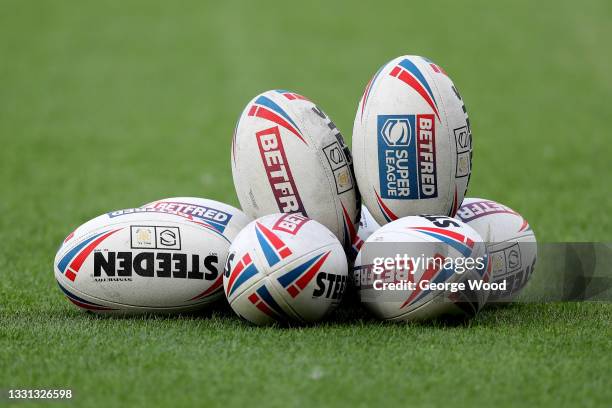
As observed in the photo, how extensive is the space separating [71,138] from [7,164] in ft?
8.29

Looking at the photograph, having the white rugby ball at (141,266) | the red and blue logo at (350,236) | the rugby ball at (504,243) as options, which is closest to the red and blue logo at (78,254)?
the white rugby ball at (141,266)

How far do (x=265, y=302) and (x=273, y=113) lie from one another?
1354mm

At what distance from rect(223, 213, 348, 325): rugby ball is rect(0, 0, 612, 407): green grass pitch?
0.16m

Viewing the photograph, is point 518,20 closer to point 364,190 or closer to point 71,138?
point 71,138

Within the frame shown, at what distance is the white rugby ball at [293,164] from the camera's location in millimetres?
6391

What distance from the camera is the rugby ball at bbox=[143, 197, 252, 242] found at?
21.6 ft

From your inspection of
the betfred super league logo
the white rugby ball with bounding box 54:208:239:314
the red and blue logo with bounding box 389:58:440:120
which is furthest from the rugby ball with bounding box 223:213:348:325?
the red and blue logo with bounding box 389:58:440:120

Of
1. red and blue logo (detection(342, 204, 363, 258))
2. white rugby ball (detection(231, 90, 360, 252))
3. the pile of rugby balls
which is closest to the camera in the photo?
the pile of rugby balls

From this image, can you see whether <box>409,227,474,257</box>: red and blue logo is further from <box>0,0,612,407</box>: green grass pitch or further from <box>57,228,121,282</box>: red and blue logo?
<box>57,228,121,282</box>: red and blue logo

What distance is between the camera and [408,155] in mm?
6273

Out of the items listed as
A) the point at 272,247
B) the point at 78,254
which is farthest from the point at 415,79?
the point at 78,254

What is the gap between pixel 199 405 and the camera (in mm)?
4594

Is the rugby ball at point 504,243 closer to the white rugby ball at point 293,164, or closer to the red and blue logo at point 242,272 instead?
the white rugby ball at point 293,164

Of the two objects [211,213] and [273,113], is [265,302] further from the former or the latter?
[273,113]
